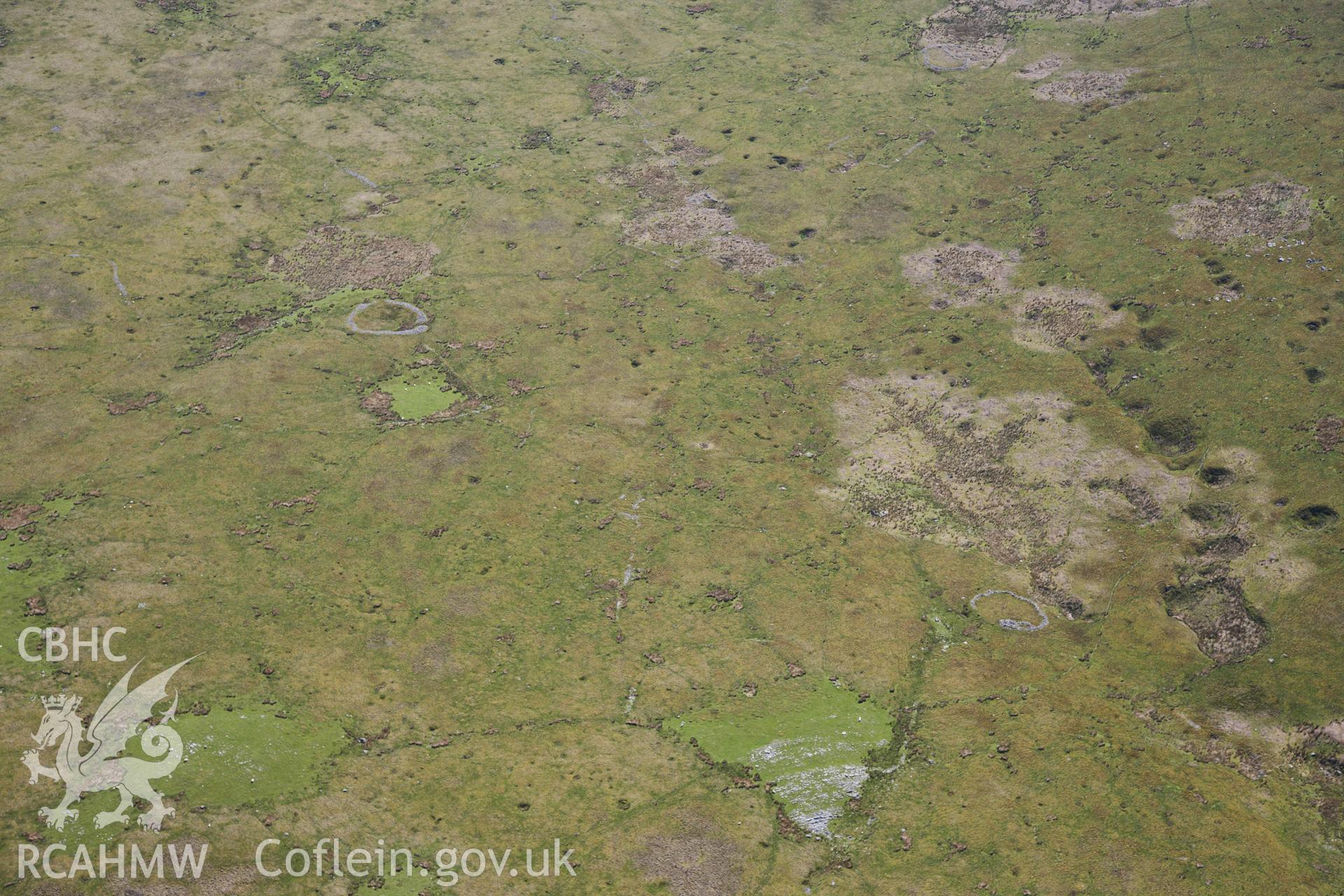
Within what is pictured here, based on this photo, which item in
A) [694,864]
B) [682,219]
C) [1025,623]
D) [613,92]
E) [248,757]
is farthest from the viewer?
[613,92]

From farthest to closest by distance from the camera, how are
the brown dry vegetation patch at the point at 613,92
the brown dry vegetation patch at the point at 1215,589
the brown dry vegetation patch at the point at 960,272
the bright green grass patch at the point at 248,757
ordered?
the brown dry vegetation patch at the point at 613,92 < the brown dry vegetation patch at the point at 960,272 < the brown dry vegetation patch at the point at 1215,589 < the bright green grass patch at the point at 248,757

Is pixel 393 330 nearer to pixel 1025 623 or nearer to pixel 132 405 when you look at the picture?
pixel 132 405

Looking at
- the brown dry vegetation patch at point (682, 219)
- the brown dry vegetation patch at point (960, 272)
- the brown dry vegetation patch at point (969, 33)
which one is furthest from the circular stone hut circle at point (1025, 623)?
the brown dry vegetation patch at point (969, 33)

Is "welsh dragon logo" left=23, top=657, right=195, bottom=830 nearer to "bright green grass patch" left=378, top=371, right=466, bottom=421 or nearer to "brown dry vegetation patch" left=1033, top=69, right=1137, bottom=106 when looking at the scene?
"bright green grass patch" left=378, top=371, right=466, bottom=421

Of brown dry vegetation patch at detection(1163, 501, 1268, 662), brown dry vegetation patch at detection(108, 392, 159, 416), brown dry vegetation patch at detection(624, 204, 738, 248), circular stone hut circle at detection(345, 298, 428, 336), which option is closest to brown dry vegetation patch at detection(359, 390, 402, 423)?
circular stone hut circle at detection(345, 298, 428, 336)

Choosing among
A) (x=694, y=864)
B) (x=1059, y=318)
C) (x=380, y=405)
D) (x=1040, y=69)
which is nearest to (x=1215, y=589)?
(x=1059, y=318)

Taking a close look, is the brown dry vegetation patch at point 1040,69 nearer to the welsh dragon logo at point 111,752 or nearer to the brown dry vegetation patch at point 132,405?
the brown dry vegetation patch at point 132,405
